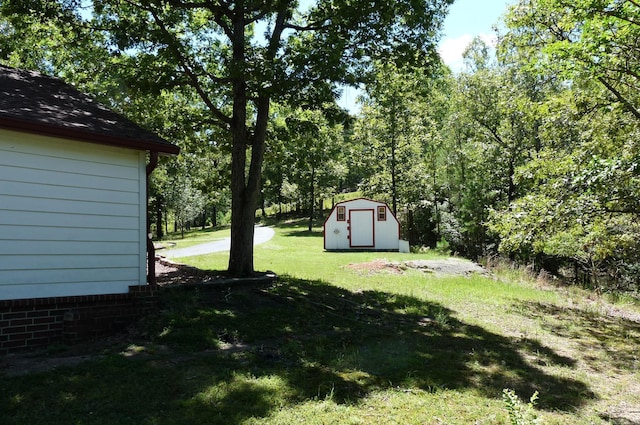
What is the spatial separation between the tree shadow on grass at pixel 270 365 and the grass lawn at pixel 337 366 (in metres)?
0.02

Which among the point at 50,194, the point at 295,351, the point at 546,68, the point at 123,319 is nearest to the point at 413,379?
the point at 295,351

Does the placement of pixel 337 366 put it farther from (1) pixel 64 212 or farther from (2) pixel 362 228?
(2) pixel 362 228

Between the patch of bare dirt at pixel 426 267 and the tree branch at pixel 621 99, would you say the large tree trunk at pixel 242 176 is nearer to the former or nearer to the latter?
the patch of bare dirt at pixel 426 267

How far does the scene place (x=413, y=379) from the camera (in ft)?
16.1

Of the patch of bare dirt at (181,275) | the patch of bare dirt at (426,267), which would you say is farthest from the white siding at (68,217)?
the patch of bare dirt at (426,267)

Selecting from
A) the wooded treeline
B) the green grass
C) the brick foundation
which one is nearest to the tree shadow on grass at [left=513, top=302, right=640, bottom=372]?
the wooded treeline

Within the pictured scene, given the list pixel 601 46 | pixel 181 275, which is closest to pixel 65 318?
pixel 181 275

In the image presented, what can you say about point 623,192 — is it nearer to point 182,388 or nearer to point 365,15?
point 365,15

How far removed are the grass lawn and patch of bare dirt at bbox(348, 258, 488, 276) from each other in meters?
4.48

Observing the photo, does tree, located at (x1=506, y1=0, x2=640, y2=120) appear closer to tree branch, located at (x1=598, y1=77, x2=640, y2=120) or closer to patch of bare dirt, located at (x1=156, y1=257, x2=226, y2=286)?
tree branch, located at (x1=598, y1=77, x2=640, y2=120)

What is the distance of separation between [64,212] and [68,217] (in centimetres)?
9

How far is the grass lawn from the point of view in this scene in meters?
3.95

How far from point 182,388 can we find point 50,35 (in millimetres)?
10869

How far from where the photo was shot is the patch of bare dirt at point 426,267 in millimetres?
14615
